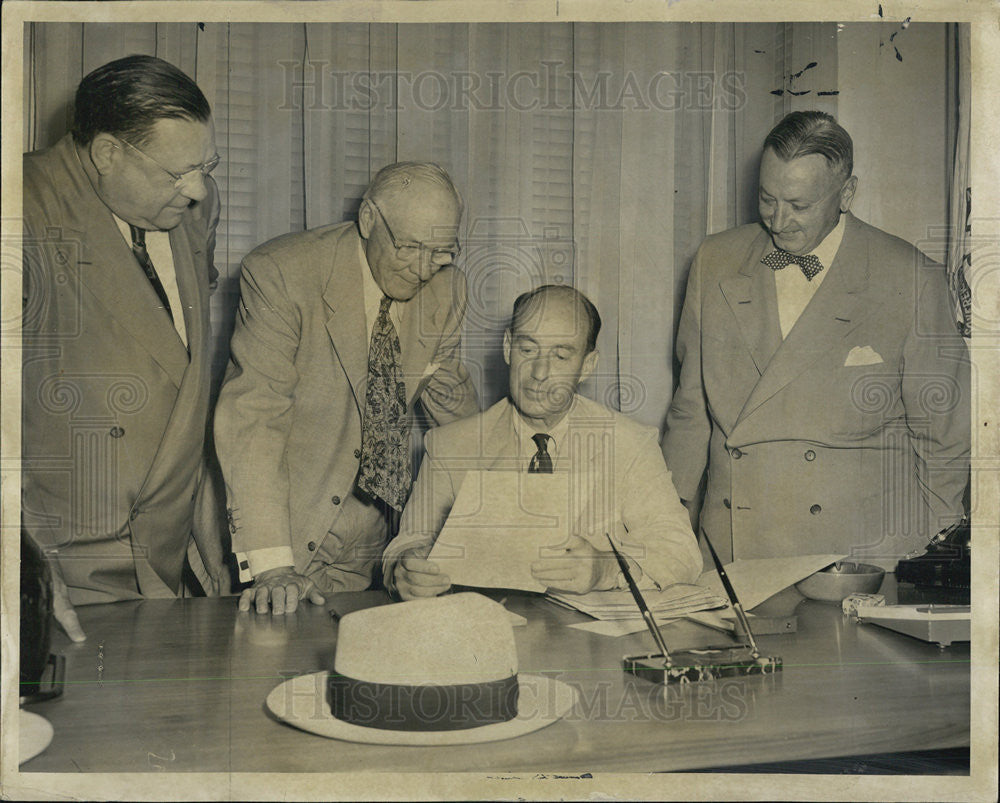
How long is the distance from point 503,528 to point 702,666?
0.60m

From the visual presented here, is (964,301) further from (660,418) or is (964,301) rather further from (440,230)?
(440,230)

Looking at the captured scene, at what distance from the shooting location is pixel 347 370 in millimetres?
2479

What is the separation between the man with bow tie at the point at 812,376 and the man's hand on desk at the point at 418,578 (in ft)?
2.04

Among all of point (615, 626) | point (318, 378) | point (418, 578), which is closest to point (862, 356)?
point (615, 626)

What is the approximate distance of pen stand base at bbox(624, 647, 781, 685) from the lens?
6.26 ft

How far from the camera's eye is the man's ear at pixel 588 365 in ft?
7.94

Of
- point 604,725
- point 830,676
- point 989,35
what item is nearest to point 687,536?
point 830,676

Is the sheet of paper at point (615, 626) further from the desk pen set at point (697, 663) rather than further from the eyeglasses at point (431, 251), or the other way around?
the eyeglasses at point (431, 251)

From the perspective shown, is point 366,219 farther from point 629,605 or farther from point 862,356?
point 862,356

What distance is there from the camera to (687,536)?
7.85 feet

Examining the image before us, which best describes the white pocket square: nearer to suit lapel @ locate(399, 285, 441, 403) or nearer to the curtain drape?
the curtain drape

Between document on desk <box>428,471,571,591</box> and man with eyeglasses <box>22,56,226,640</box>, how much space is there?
2.09 feet

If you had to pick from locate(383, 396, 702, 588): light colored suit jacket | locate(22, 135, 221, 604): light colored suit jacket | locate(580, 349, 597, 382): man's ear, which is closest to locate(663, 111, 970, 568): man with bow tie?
locate(383, 396, 702, 588): light colored suit jacket

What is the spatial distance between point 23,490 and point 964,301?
2237 millimetres
